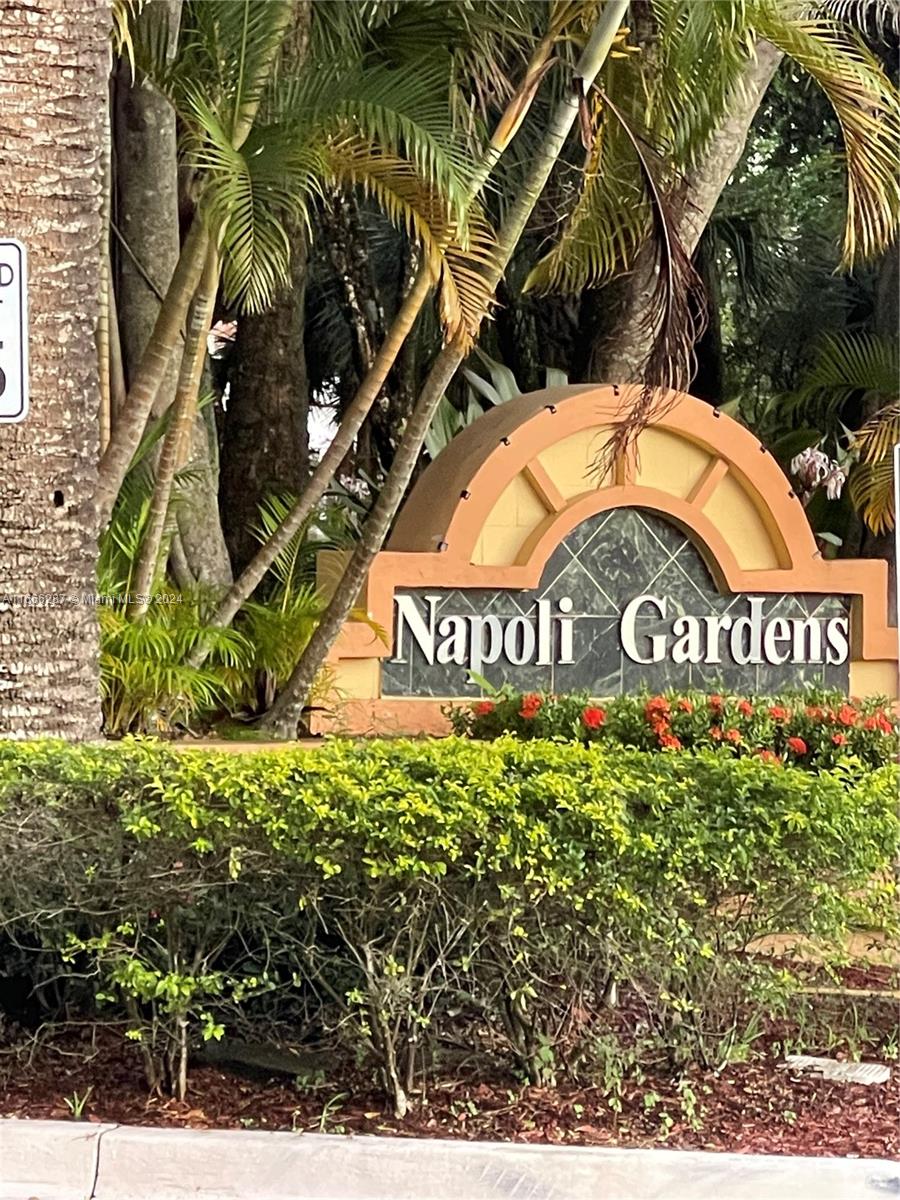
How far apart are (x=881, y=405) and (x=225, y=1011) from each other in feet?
36.4

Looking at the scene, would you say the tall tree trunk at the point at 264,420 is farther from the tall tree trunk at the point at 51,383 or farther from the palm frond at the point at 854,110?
the tall tree trunk at the point at 51,383

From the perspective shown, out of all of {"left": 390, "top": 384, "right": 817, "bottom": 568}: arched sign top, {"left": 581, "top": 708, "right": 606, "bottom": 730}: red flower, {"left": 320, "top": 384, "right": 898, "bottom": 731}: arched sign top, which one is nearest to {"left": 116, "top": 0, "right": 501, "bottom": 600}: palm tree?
{"left": 390, "top": 384, "right": 817, "bottom": 568}: arched sign top

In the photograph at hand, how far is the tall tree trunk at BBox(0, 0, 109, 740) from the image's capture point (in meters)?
5.17

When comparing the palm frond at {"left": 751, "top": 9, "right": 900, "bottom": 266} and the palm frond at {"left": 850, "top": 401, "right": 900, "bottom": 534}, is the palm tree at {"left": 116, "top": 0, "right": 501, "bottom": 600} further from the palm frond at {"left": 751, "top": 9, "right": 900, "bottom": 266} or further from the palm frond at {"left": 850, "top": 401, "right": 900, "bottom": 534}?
the palm frond at {"left": 850, "top": 401, "right": 900, "bottom": 534}

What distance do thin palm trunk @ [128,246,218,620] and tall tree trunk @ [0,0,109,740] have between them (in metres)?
1.94

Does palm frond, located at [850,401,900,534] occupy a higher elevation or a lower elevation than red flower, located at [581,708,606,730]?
higher

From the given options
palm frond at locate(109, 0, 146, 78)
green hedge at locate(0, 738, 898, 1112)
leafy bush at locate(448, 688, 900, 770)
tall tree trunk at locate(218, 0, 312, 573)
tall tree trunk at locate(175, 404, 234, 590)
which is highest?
palm frond at locate(109, 0, 146, 78)

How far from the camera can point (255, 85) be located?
274 inches

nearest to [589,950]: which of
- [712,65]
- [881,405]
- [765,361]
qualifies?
[712,65]

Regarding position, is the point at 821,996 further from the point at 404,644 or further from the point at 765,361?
the point at 765,361

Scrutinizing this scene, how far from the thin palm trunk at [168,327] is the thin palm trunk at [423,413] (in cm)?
137

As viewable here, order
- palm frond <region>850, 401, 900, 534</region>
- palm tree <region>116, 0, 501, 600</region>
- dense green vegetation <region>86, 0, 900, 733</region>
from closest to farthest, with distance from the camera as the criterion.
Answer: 1. palm tree <region>116, 0, 501, 600</region>
2. dense green vegetation <region>86, 0, 900, 733</region>
3. palm frond <region>850, 401, 900, 534</region>

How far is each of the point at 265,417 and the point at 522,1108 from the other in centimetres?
808

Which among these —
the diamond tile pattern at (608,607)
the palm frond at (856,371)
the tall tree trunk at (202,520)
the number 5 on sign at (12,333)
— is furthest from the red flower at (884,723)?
the palm frond at (856,371)
